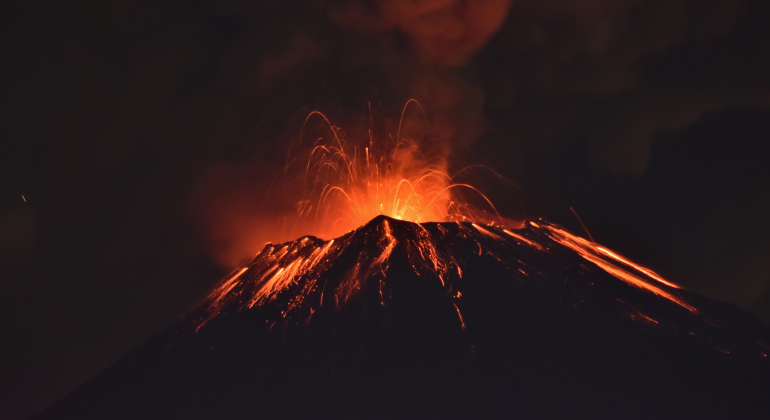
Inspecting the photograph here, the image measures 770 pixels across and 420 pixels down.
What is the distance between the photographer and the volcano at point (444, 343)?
16.3 meters

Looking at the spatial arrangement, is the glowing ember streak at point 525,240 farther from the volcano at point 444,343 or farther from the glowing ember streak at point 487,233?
the glowing ember streak at point 487,233

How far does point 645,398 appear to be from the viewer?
16281mm

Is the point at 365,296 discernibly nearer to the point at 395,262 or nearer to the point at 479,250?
the point at 395,262

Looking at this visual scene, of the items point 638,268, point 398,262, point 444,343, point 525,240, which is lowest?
point 444,343

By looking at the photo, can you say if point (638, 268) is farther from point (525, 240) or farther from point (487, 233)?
point (487, 233)

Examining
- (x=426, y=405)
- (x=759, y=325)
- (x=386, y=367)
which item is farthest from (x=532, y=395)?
(x=759, y=325)

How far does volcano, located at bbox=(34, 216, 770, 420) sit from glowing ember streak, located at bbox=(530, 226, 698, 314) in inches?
4.8

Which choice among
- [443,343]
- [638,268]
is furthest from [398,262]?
[638,268]

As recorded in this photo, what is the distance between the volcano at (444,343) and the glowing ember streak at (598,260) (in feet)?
0.40

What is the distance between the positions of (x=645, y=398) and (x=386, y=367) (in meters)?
7.38

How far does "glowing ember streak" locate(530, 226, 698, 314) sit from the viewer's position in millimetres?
23328

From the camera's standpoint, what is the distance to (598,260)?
81.2 ft

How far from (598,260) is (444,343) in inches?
391

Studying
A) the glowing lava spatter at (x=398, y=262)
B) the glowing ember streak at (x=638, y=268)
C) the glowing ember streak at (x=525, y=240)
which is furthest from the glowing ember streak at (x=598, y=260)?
the glowing ember streak at (x=525, y=240)
